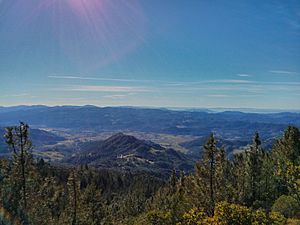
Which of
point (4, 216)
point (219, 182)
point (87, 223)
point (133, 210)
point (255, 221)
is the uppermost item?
point (255, 221)

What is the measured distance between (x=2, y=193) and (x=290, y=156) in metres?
47.8

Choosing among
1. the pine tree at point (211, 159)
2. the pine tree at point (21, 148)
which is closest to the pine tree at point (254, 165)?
the pine tree at point (211, 159)

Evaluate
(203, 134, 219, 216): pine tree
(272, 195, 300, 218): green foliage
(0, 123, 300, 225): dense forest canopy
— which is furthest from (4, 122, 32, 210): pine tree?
(272, 195, 300, 218): green foliage

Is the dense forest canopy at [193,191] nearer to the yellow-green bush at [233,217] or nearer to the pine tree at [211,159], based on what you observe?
the pine tree at [211,159]

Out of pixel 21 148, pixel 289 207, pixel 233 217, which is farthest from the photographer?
pixel 21 148

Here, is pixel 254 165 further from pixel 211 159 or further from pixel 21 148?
pixel 21 148

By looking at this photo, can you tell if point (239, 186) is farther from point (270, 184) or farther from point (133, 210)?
point (133, 210)

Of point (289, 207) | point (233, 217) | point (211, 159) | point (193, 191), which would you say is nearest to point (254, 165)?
point (193, 191)

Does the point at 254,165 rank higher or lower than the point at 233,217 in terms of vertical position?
lower

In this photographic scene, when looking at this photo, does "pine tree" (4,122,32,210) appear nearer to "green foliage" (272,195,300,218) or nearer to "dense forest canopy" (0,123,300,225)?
"dense forest canopy" (0,123,300,225)

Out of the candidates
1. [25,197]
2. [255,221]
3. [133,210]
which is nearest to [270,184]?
[25,197]

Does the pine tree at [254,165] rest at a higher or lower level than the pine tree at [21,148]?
lower

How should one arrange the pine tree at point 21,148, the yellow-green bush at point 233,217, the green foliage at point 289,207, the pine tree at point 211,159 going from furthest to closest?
the pine tree at point 211,159 → the pine tree at point 21,148 → the green foliage at point 289,207 → the yellow-green bush at point 233,217

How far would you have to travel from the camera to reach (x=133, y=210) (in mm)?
119750
